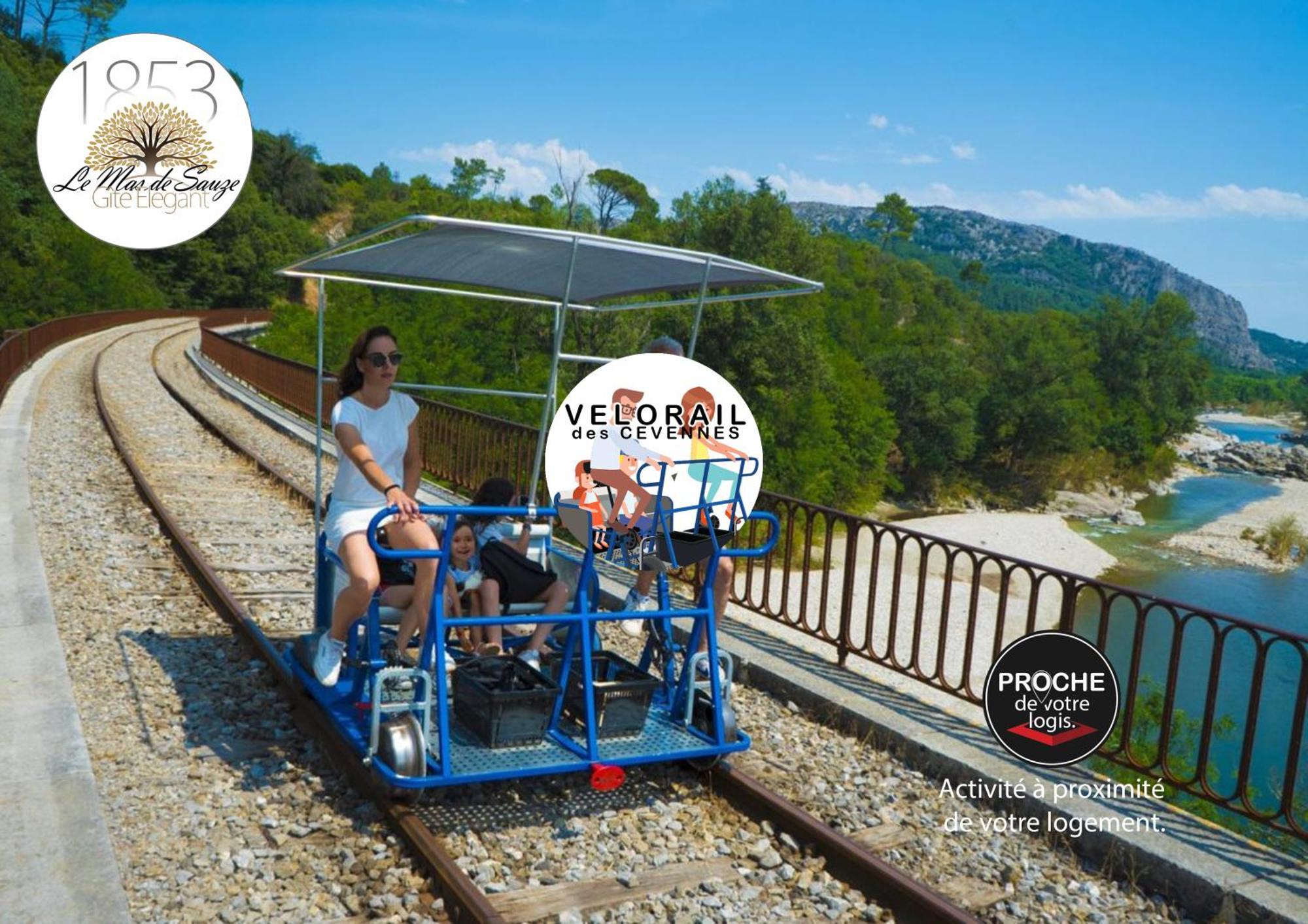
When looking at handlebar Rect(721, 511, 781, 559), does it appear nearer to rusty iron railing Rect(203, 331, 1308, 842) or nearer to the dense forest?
rusty iron railing Rect(203, 331, 1308, 842)

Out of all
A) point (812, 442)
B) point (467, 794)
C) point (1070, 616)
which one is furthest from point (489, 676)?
point (812, 442)

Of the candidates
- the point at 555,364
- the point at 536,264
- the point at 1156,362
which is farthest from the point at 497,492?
the point at 1156,362

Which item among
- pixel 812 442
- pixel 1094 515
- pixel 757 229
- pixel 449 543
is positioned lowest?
pixel 1094 515

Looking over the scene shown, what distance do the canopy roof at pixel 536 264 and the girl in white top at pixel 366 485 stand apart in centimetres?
69

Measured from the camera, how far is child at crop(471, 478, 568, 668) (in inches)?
→ 233

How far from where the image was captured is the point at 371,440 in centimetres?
567

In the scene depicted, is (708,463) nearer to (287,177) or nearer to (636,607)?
(636,607)

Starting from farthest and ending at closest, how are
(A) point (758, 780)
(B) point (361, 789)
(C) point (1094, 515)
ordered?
(C) point (1094, 515), (A) point (758, 780), (B) point (361, 789)

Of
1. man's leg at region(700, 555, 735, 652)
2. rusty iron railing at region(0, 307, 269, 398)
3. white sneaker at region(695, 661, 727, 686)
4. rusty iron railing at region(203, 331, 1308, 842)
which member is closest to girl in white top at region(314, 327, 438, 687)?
white sneaker at region(695, 661, 727, 686)

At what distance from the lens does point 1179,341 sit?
73.6 m

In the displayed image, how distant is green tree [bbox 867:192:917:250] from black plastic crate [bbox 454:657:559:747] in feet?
478

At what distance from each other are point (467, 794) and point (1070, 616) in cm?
354

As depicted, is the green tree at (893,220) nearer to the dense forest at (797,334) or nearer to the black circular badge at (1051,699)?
the dense forest at (797,334)

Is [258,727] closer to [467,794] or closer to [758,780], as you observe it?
[467,794]
